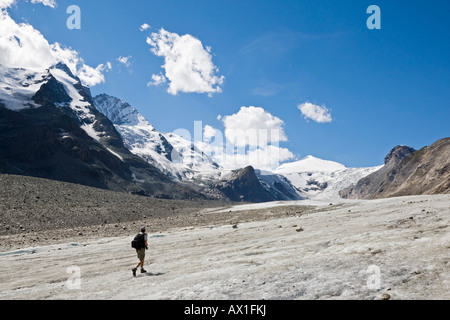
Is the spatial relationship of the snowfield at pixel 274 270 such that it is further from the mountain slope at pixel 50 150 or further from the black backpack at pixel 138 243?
the mountain slope at pixel 50 150

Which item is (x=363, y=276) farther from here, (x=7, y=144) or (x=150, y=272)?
(x=7, y=144)

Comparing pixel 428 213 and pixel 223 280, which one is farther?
pixel 428 213

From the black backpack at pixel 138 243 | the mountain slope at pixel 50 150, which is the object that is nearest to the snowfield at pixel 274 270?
the black backpack at pixel 138 243

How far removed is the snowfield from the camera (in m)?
10.2

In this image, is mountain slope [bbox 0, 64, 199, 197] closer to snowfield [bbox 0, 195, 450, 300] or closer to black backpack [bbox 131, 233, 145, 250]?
snowfield [bbox 0, 195, 450, 300]

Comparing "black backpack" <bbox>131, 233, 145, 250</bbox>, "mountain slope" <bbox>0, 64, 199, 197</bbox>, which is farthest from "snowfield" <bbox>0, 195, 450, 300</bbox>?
"mountain slope" <bbox>0, 64, 199, 197</bbox>

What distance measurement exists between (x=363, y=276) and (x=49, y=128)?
160687 mm

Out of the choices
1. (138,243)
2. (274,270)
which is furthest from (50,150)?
(274,270)

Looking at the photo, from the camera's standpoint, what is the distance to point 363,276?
10.7 meters

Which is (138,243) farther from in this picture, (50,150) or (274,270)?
(50,150)

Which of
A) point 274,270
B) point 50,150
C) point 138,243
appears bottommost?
point 274,270

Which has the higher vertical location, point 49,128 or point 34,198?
point 49,128

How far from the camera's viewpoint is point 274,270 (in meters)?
12.6
